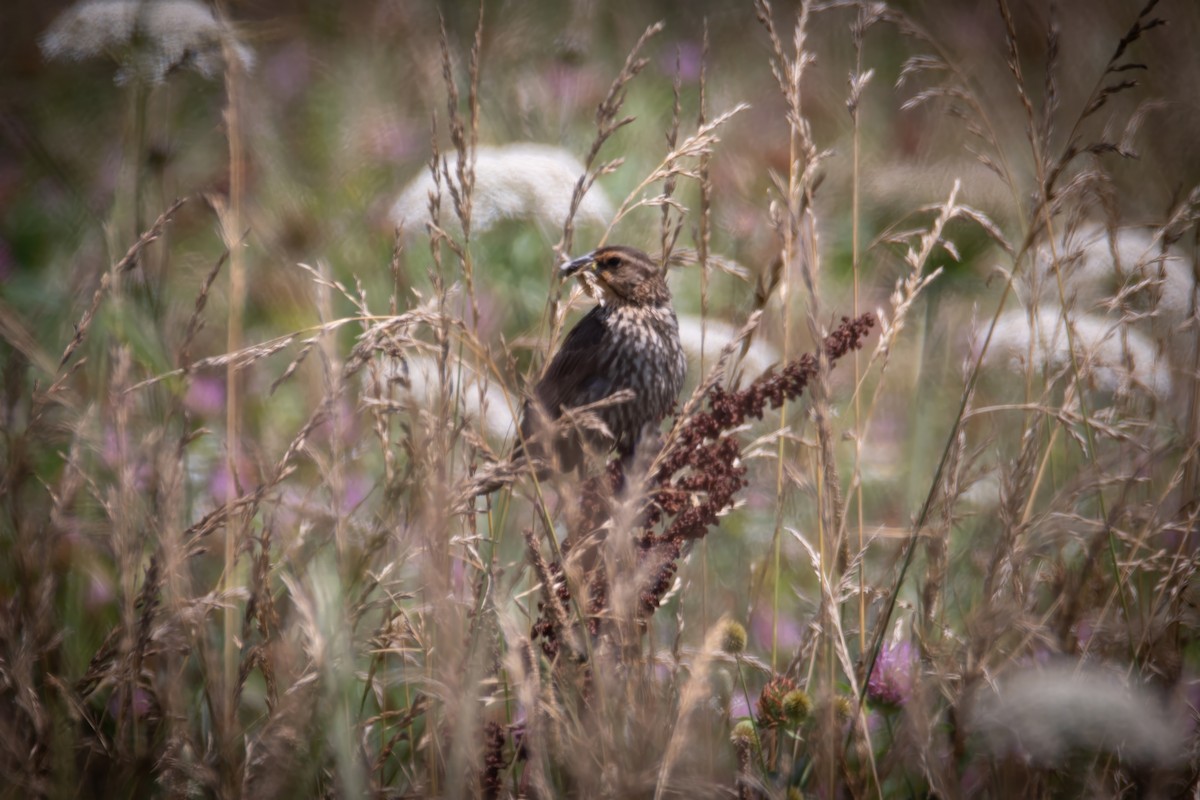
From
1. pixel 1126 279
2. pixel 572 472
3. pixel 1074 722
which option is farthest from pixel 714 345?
pixel 1074 722

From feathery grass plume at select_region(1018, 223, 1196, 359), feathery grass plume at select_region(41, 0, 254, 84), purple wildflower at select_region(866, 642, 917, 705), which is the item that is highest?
feathery grass plume at select_region(41, 0, 254, 84)

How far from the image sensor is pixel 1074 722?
1.19 metres

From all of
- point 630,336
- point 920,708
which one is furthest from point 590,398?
point 920,708

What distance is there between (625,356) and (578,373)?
0.17m

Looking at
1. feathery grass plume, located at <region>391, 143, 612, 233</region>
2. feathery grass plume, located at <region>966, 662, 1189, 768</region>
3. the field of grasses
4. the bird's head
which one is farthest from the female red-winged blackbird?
feathery grass plume, located at <region>966, 662, 1189, 768</region>

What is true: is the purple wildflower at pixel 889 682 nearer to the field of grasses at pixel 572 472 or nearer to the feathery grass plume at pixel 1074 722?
the field of grasses at pixel 572 472

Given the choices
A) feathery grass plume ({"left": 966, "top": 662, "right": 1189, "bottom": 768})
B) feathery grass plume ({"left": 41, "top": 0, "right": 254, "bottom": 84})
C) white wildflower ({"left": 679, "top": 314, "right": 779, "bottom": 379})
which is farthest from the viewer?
white wildflower ({"left": 679, "top": 314, "right": 779, "bottom": 379})

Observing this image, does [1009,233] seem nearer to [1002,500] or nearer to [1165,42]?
[1165,42]

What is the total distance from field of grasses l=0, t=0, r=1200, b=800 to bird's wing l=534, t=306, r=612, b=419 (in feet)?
0.72

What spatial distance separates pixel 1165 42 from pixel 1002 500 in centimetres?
375

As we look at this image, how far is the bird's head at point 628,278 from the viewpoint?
2943 mm

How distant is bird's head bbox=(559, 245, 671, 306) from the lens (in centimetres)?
294

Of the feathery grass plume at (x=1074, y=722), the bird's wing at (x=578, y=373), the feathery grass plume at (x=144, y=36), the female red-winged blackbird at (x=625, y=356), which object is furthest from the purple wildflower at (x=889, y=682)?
the feathery grass plume at (x=144, y=36)

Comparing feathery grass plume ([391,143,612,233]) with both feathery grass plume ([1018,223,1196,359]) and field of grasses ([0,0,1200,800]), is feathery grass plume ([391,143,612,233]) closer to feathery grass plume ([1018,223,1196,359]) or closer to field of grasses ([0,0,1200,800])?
field of grasses ([0,0,1200,800])
